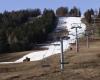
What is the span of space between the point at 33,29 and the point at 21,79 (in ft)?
252

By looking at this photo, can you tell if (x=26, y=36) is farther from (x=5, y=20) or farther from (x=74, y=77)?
(x=74, y=77)

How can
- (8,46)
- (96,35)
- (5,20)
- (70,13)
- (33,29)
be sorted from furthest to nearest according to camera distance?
1. (70,13)
2. (5,20)
3. (96,35)
4. (33,29)
5. (8,46)

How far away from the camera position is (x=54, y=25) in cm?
13150

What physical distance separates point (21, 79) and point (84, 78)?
123 inches

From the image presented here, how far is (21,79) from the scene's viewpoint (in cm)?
2039

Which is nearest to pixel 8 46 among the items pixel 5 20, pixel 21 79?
pixel 5 20

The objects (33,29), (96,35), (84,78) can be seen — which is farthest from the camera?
(96,35)

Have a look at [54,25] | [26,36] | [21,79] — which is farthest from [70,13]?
[21,79]

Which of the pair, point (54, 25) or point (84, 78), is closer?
point (84, 78)

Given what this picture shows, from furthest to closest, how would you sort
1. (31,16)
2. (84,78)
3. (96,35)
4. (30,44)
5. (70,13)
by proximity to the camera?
(70,13)
(31,16)
(96,35)
(30,44)
(84,78)

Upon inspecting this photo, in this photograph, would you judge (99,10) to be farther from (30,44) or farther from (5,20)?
(30,44)

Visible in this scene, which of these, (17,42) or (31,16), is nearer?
(17,42)

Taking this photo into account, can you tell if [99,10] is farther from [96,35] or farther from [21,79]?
[21,79]

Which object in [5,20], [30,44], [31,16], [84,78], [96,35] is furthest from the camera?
[31,16]
